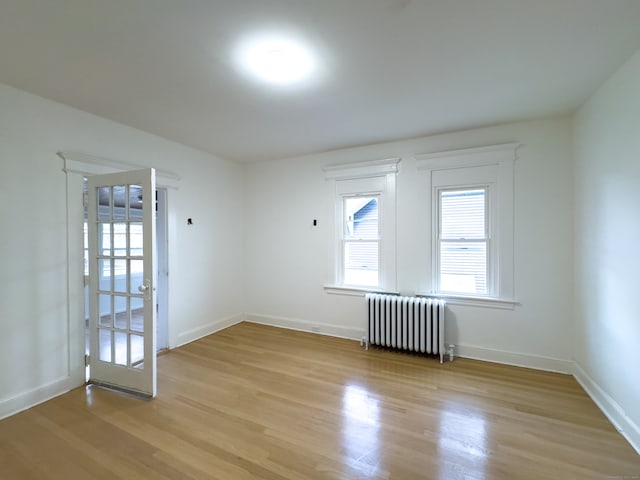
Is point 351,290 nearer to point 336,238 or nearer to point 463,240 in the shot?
point 336,238

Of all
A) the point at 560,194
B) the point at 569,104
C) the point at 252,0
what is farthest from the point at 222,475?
the point at 569,104

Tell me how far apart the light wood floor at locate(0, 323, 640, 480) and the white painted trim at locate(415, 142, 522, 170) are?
7.70 ft

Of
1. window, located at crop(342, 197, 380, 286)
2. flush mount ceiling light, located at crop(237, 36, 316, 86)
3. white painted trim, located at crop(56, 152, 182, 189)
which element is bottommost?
window, located at crop(342, 197, 380, 286)

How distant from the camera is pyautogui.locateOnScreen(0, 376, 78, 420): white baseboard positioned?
2.40 meters

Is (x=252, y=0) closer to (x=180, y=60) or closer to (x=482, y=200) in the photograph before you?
(x=180, y=60)

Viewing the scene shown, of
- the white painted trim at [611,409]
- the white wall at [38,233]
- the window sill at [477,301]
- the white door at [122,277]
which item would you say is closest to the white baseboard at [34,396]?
the white wall at [38,233]

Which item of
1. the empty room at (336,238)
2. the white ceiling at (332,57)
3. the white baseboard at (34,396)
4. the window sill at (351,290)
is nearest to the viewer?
the white ceiling at (332,57)

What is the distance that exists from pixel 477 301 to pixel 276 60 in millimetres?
3278

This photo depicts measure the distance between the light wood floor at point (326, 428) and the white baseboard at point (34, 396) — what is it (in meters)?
0.08

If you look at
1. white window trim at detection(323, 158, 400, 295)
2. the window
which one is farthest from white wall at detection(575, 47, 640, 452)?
the window

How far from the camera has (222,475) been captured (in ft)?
5.90

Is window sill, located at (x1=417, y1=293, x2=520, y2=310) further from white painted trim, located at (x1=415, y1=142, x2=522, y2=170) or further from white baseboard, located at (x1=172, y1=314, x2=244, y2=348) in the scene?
white baseboard, located at (x1=172, y1=314, x2=244, y2=348)

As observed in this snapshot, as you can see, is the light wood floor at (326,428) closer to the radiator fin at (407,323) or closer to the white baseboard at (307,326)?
the radiator fin at (407,323)

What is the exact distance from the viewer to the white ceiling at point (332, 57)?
5.34 feet
